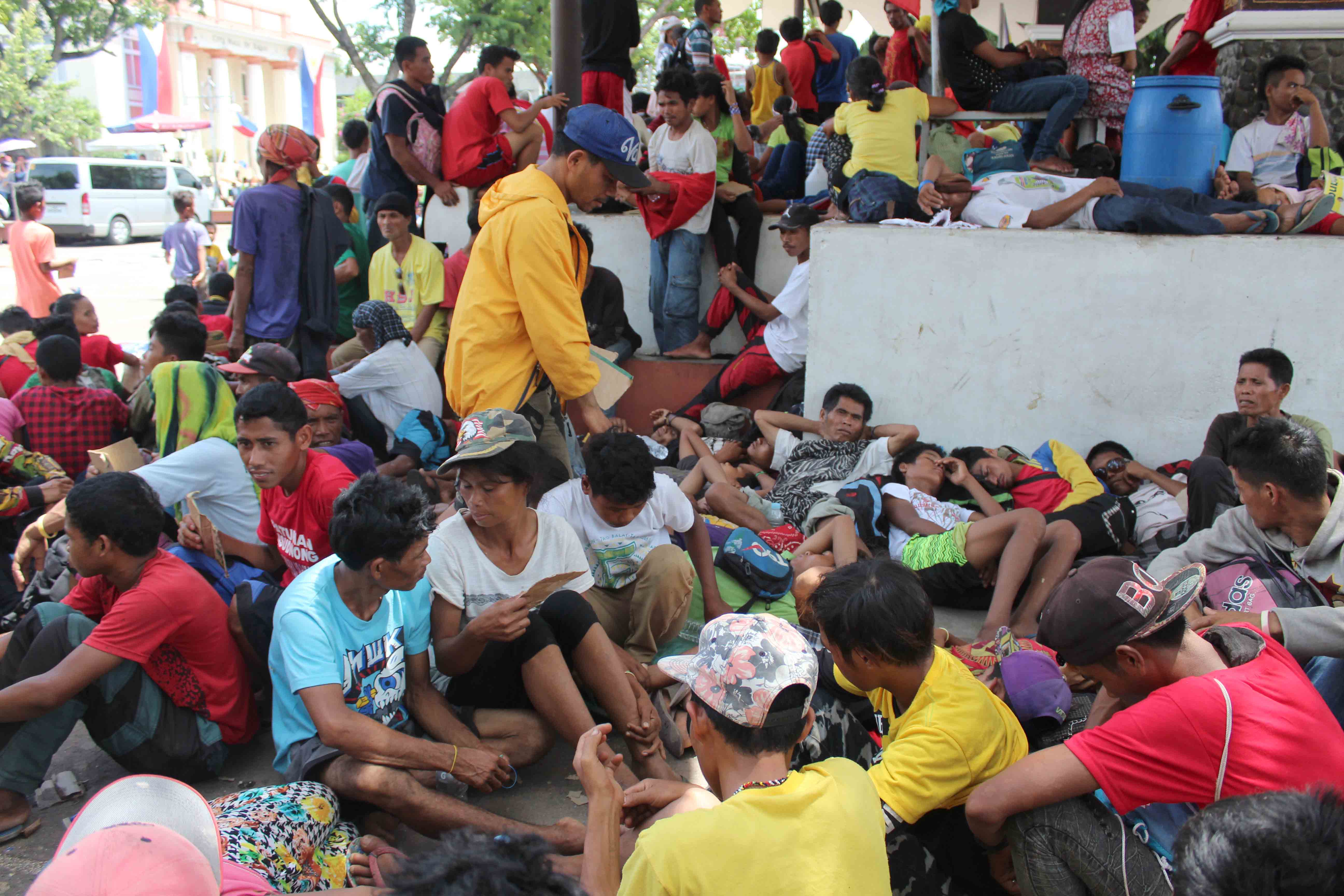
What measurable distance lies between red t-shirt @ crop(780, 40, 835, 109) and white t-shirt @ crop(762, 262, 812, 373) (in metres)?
4.35

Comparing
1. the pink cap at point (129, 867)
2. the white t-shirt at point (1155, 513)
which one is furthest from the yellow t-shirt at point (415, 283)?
the pink cap at point (129, 867)

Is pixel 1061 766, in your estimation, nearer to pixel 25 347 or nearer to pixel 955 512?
pixel 955 512

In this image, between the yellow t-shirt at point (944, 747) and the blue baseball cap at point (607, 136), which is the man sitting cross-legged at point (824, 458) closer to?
the blue baseball cap at point (607, 136)

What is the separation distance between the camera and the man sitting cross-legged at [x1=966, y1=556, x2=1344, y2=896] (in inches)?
76.2

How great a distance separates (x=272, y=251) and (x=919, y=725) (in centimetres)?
535

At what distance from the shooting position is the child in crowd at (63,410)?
486cm

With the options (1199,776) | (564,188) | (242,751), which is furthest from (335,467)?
(1199,776)

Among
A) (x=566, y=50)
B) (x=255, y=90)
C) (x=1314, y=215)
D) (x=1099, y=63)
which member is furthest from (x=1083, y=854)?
(x=255, y=90)

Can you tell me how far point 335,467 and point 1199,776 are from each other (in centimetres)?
269

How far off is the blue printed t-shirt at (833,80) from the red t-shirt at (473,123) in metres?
4.01

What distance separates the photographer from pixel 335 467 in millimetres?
3377

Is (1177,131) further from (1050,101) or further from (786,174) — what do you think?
(786,174)

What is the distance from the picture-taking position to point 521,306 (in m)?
3.39

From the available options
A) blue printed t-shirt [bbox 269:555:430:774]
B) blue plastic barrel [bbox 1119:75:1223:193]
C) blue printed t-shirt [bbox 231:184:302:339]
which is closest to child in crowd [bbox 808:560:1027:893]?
blue printed t-shirt [bbox 269:555:430:774]
